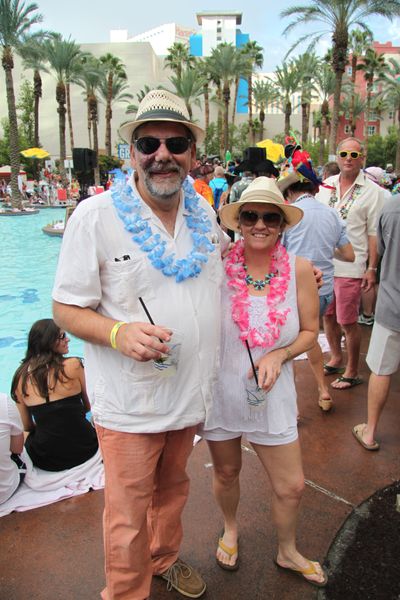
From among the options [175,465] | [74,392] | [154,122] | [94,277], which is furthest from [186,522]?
[154,122]

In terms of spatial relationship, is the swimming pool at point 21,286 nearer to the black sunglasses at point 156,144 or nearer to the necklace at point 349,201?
the necklace at point 349,201

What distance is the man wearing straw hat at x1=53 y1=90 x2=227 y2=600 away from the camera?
177cm

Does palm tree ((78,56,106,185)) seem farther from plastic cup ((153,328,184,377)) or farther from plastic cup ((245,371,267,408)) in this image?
plastic cup ((153,328,184,377))

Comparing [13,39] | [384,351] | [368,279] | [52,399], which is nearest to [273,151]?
[368,279]

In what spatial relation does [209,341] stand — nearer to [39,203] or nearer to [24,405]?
[24,405]

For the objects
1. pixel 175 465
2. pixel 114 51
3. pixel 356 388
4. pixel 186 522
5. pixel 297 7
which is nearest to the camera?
pixel 175 465

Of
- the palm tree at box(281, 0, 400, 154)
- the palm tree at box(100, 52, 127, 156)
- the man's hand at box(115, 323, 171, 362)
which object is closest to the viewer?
the man's hand at box(115, 323, 171, 362)

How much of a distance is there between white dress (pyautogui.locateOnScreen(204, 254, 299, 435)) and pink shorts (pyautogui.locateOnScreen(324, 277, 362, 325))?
2355 mm

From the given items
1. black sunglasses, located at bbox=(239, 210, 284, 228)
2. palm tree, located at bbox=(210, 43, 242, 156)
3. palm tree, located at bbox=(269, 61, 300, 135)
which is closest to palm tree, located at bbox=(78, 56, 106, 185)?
palm tree, located at bbox=(210, 43, 242, 156)

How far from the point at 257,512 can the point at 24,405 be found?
5.47 feet

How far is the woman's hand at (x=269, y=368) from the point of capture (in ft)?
6.26

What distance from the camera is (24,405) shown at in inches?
124

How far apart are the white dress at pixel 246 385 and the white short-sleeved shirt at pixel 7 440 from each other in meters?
1.34

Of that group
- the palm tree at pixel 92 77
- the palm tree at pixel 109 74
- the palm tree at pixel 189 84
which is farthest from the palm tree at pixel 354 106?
the palm tree at pixel 92 77
